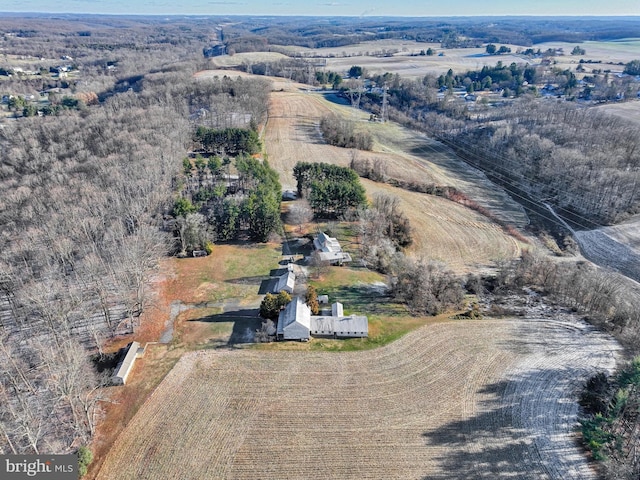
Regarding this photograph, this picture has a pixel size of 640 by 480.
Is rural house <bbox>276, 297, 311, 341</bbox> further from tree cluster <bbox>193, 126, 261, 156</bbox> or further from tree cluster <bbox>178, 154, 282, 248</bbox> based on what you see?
tree cluster <bbox>193, 126, 261, 156</bbox>

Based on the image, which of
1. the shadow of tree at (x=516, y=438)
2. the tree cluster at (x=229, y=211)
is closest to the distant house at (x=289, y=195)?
the tree cluster at (x=229, y=211)

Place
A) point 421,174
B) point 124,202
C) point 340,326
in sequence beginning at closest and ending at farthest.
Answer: point 340,326, point 124,202, point 421,174

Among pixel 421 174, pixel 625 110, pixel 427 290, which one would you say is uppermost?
pixel 625 110

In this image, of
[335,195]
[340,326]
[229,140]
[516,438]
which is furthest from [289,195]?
[516,438]

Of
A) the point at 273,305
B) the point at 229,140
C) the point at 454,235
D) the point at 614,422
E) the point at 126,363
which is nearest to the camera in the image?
the point at 614,422

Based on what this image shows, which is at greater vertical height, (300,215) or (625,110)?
(625,110)

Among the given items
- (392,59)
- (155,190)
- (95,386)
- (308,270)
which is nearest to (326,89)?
(392,59)

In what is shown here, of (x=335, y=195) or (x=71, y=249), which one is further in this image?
(x=335, y=195)

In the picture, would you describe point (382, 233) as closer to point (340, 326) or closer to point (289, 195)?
point (289, 195)
